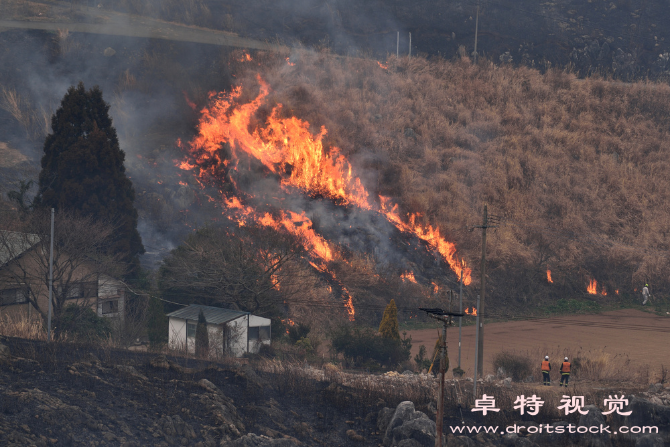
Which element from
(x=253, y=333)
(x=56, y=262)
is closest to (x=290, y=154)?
(x=253, y=333)

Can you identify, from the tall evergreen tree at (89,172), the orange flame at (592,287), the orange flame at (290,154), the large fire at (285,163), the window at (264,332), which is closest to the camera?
the window at (264,332)

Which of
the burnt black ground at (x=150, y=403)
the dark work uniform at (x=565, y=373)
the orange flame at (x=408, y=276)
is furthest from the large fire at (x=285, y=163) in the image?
the burnt black ground at (x=150, y=403)

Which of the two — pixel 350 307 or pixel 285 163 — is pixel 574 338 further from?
pixel 285 163

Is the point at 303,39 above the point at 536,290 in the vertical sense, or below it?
above

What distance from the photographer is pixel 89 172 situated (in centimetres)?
3500

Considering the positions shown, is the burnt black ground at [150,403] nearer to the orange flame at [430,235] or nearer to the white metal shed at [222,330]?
the white metal shed at [222,330]

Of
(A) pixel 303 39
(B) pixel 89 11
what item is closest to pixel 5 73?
(B) pixel 89 11

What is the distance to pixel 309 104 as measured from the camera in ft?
175

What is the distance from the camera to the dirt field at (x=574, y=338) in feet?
102

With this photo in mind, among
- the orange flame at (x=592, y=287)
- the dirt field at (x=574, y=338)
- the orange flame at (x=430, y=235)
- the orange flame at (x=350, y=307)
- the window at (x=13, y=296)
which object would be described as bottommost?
the dirt field at (x=574, y=338)

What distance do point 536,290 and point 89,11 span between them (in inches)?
2049

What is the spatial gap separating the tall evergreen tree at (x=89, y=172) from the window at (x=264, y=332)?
8.64m

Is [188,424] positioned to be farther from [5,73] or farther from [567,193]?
[5,73]

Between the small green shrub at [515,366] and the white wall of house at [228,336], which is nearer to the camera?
the small green shrub at [515,366]
